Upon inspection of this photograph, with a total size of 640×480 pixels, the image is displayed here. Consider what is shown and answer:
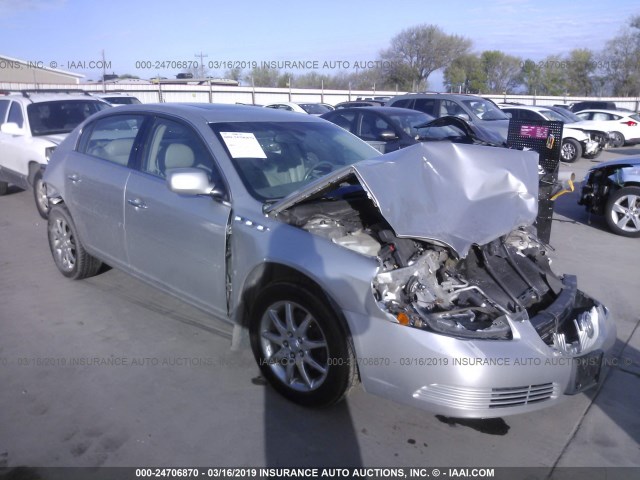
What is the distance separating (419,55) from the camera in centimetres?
4922

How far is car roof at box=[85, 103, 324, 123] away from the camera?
399 cm

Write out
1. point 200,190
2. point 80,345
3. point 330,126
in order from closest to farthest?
point 200,190 < point 80,345 < point 330,126

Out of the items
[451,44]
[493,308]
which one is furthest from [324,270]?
[451,44]

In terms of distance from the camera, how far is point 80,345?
4082 millimetres

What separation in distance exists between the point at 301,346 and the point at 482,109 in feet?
38.6

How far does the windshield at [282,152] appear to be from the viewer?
3648mm

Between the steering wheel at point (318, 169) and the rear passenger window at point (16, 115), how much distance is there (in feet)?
21.5

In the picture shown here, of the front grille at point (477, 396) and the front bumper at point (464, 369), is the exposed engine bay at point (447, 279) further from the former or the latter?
the front grille at point (477, 396)

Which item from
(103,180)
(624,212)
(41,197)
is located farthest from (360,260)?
(41,197)

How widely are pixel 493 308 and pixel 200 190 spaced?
6.25ft

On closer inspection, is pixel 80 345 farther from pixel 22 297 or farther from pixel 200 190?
pixel 200 190

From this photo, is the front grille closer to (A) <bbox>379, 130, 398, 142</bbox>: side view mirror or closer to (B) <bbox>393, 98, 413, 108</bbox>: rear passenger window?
(A) <bbox>379, 130, 398, 142</bbox>: side view mirror

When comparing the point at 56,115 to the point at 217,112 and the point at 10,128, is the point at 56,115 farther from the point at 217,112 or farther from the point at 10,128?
the point at 217,112

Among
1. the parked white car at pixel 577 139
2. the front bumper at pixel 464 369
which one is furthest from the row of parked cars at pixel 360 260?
the parked white car at pixel 577 139
